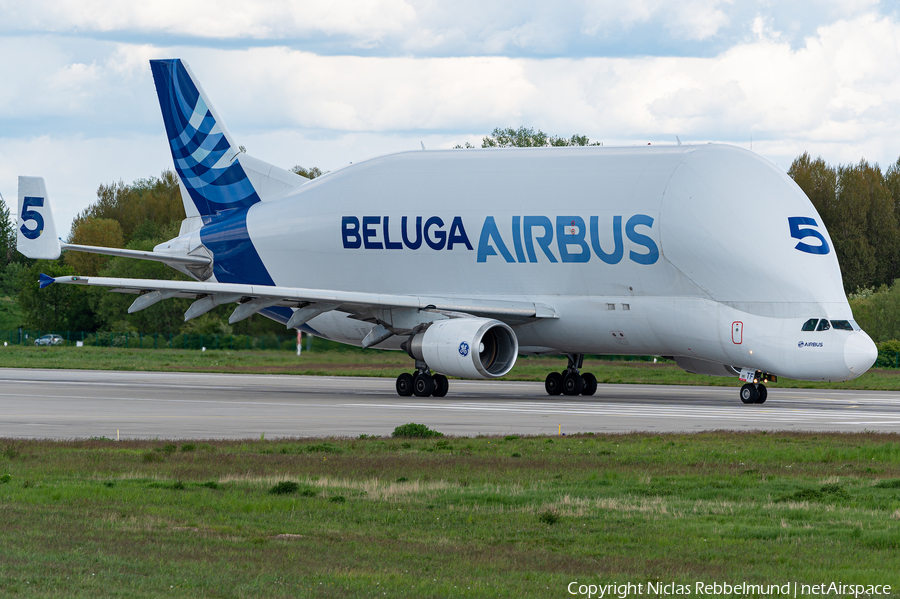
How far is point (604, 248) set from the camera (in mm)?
32625

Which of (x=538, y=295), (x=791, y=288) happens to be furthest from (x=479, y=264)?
(x=791, y=288)

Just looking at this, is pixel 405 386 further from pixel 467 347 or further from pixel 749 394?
pixel 749 394

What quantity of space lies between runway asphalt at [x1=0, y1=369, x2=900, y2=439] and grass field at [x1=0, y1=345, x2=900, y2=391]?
3.76 ft

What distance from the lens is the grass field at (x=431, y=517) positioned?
9289mm

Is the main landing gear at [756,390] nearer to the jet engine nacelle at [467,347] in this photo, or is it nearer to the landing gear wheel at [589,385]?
the landing gear wheel at [589,385]

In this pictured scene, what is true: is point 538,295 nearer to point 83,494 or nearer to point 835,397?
point 835,397

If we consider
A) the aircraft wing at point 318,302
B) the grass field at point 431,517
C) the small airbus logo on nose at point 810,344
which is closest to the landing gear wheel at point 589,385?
the aircraft wing at point 318,302

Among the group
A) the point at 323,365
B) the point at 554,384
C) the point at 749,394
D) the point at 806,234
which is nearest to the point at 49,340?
the point at 323,365

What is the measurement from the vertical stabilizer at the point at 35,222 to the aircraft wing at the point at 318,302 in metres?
1.35

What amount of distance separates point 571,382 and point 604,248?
217 inches

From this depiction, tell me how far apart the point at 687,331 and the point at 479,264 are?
6.82 meters

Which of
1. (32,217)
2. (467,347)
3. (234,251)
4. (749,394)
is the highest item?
(32,217)

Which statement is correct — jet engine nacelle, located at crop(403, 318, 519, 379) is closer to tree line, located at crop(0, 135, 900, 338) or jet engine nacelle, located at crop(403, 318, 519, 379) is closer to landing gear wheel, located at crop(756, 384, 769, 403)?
landing gear wheel, located at crop(756, 384, 769, 403)

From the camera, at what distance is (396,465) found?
53.6 ft
